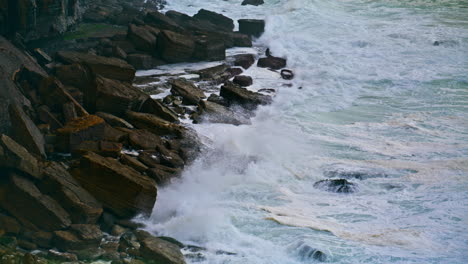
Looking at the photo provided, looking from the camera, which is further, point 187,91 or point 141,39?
point 141,39

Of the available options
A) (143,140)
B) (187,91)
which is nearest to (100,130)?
(143,140)

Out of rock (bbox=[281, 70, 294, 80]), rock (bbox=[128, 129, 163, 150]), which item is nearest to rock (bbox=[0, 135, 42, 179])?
rock (bbox=[128, 129, 163, 150])

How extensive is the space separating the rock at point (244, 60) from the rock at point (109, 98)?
646 cm

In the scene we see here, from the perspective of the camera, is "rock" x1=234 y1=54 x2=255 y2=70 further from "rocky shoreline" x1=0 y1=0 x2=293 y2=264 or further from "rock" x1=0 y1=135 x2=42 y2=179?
"rock" x1=0 y1=135 x2=42 y2=179

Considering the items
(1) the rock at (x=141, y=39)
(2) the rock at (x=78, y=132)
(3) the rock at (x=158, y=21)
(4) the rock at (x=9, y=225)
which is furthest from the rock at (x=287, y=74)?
(4) the rock at (x=9, y=225)

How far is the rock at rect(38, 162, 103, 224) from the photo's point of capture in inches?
343

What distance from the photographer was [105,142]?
10484 mm

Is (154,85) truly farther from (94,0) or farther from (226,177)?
(94,0)

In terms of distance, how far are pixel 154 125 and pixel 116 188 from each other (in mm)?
3286

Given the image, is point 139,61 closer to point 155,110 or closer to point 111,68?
point 111,68

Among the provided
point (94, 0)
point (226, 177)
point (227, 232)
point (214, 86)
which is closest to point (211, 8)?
point (94, 0)

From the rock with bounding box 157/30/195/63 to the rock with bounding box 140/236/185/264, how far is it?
963 centimetres

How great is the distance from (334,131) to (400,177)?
2873 millimetres

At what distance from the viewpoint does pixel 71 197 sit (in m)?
8.76
